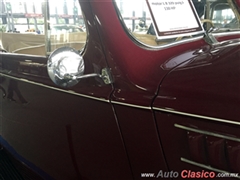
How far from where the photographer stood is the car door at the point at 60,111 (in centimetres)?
135

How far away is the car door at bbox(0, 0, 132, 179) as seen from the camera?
53.1 inches

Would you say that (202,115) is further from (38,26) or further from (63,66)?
(38,26)

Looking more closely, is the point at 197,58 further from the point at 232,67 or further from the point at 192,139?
the point at 192,139

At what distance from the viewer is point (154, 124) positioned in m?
1.15

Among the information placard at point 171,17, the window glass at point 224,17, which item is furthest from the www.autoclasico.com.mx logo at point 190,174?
the window glass at point 224,17

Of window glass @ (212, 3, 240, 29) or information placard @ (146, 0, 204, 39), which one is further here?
window glass @ (212, 3, 240, 29)

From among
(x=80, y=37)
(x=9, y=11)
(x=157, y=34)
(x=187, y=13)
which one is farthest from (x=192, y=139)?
(x=9, y=11)

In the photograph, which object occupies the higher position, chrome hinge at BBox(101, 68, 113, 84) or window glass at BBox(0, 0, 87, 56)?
window glass at BBox(0, 0, 87, 56)

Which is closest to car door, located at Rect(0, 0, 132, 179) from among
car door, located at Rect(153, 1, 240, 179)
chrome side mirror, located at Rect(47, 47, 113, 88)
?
chrome side mirror, located at Rect(47, 47, 113, 88)

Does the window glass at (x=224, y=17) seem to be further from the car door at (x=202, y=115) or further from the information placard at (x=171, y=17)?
the car door at (x=202, y=115)

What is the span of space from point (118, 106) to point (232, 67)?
48 cm

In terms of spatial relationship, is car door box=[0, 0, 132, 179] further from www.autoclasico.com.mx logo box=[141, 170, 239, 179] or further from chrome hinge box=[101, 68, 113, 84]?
www.autoclasico.com.mx logo box=[141, 170, 239, 179]

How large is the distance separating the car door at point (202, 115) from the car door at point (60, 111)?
0.28m

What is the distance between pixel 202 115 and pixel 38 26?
1257 mm
